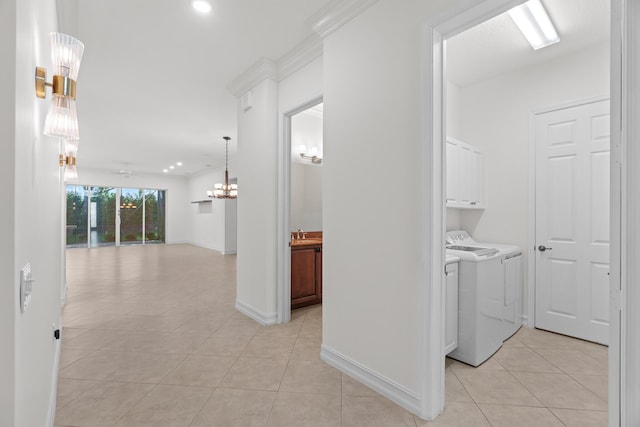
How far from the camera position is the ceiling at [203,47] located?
2459mm

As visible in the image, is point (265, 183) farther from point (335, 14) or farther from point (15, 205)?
point (15, 205)

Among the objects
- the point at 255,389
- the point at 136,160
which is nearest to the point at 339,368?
the point at 255,389

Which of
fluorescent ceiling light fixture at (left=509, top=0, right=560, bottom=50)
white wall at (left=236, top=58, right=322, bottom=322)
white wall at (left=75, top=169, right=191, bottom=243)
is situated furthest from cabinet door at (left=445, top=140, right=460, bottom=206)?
white wall at (left=75, top=169, right=191, bottom=243)

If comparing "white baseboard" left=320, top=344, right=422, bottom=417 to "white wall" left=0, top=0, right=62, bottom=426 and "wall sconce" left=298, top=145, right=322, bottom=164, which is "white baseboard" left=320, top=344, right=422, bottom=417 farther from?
"wall sconce" left=298, top=145, right=322, bottom=164

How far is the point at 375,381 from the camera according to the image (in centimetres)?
209

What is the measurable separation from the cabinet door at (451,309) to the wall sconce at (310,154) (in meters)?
2.97

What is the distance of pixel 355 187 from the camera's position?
227cm

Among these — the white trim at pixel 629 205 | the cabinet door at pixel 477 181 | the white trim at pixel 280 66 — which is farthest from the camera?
the cabinet door at pixel 477 181

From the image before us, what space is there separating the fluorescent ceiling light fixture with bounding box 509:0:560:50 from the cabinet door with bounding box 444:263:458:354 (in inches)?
84.7

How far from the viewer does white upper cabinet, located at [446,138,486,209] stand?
9.99ft

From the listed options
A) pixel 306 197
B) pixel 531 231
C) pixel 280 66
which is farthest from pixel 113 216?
pixel 531 231

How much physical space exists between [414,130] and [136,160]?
9494 mm

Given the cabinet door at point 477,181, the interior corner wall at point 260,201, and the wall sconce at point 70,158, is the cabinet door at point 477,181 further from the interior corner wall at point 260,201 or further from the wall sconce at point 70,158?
the wall sconce at point 70,158

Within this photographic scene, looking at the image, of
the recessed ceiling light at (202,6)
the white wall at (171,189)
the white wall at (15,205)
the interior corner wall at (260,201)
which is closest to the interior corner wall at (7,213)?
the white wall at (15,205)
